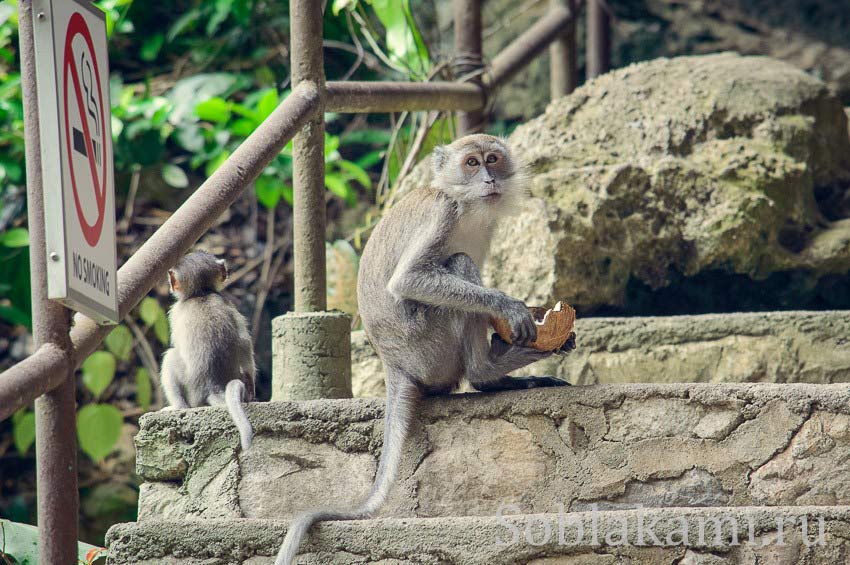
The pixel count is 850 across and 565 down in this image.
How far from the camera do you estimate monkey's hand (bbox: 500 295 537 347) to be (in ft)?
14.1

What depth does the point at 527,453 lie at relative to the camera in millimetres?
4074

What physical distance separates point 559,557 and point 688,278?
274cm

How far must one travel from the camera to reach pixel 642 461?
13.1 feet

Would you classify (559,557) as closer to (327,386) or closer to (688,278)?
(327,386)

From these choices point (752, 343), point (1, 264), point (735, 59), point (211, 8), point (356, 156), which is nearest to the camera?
point (752, 343)

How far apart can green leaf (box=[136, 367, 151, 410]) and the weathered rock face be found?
3078 millimetres

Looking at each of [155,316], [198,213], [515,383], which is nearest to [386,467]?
[515,383]

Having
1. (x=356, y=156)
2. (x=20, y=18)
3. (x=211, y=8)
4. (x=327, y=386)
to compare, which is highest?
(x=211, y=8)

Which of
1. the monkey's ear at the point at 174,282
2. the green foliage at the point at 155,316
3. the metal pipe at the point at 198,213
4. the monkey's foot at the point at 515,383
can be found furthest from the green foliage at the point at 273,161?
the monkey's foot at the point at 515,383

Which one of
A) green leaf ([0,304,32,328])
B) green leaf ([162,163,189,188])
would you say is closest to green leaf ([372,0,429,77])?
green leaf ([162,163,189,188])

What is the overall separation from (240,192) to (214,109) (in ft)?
10.6

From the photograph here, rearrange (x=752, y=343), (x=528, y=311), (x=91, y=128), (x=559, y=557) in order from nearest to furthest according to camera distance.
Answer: (x=91, y=128), (x=559, y=557), (x=528, y=311), (x=752, y=343)

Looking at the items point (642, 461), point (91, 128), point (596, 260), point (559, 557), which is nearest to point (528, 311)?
point (642, 461)

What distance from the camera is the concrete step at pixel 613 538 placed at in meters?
3.60
